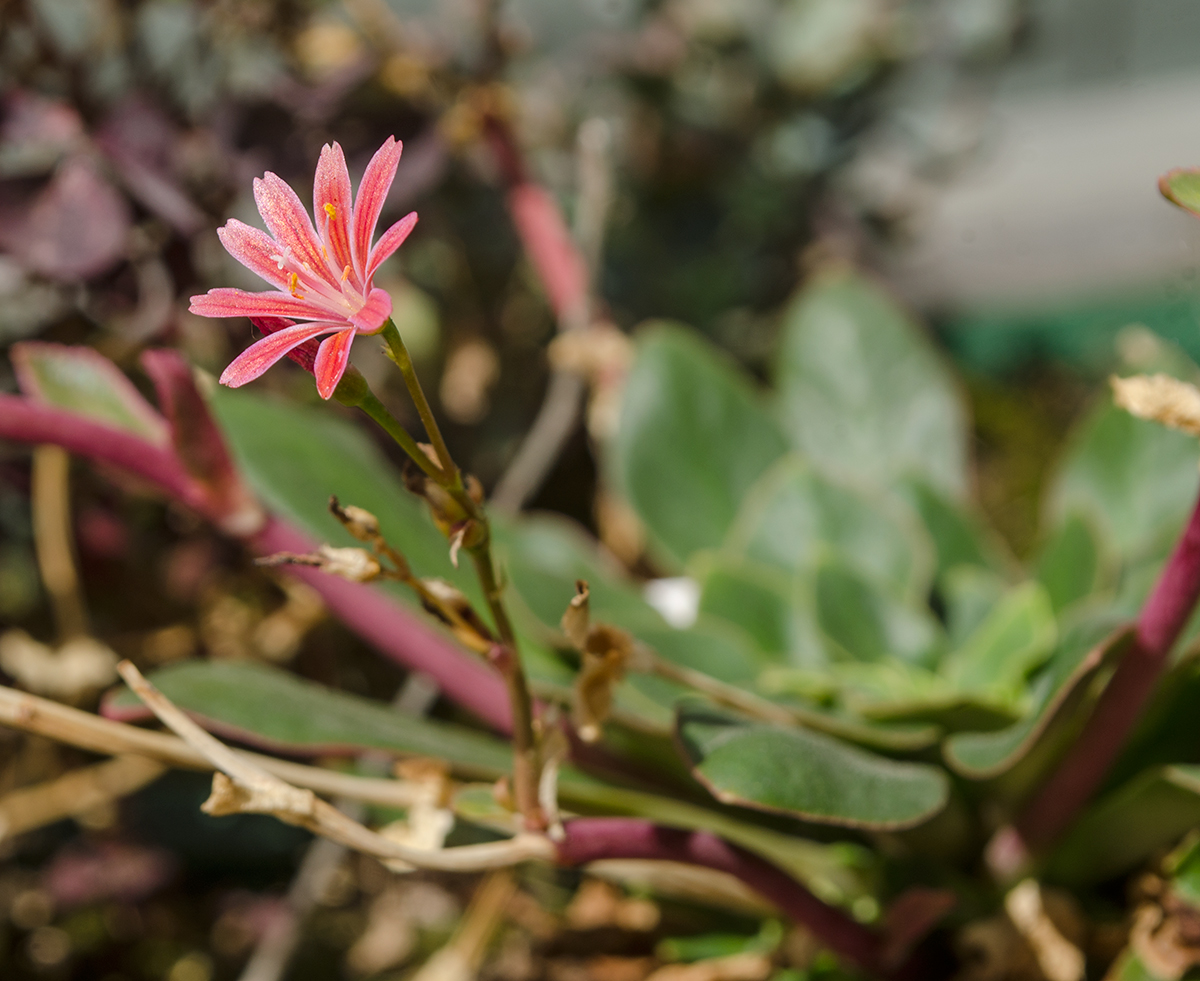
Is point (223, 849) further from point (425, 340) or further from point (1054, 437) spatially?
point (1054, 437)

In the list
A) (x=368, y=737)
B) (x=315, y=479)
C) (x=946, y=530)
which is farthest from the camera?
(x=946, y=530)

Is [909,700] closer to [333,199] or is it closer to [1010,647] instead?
[1010,647]

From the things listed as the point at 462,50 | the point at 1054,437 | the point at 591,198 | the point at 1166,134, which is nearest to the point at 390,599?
the point at 591,198

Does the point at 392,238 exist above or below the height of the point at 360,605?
above

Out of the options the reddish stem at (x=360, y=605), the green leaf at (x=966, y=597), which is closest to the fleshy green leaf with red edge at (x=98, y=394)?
the reddish stem at (x=360, y=605)

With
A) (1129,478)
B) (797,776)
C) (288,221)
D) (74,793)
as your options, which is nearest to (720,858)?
(797,776)

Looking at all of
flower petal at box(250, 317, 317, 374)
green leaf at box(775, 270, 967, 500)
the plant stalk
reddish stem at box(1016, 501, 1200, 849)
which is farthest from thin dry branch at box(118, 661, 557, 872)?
green leaf at box(775, 270, 967, 500)
